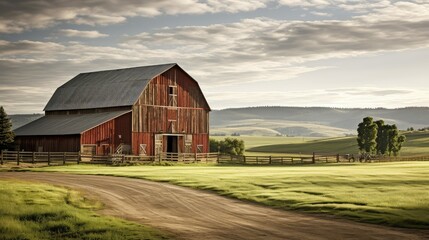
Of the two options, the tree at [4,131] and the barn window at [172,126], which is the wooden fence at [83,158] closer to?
the barn window at [172,126]

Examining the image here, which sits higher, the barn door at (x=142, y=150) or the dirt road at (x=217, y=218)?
the barn door at (x=142, y=150)

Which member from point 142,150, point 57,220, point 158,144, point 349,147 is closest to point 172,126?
point 158,144

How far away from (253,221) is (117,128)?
4954 cm

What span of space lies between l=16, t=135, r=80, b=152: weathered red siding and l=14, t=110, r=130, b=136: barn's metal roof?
49 cm

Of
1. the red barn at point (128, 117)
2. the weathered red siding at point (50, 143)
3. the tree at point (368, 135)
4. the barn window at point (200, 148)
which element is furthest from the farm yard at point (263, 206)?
the tree at point (368, 135)

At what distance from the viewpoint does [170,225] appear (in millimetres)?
20984

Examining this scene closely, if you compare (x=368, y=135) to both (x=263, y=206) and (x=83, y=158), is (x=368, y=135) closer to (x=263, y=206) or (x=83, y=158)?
(x=83, y=158)

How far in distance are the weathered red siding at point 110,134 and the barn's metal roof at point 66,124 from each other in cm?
53

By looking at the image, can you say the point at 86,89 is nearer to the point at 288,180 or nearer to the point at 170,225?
the point at 288,180

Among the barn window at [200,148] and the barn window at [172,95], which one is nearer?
the barn window at [172,95]

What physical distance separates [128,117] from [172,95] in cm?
712

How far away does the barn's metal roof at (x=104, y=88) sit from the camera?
7350 centimetres

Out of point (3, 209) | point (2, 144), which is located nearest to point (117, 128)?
point (2, 144)

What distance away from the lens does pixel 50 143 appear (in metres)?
69.6
